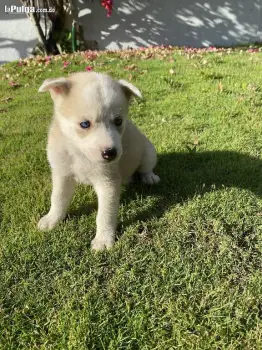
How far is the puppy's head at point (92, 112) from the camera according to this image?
2391mm

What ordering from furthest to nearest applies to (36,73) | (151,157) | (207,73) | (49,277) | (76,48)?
(76,48), (36,73), (207,73), (151,157), (49,277)

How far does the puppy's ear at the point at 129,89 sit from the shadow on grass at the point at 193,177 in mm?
1002

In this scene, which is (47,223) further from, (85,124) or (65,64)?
(65,64)

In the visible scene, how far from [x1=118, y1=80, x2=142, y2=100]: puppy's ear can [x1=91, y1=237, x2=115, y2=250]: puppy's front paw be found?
1057 millimetres

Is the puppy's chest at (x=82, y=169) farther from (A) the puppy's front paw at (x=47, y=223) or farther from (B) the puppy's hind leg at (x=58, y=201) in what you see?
(A) the puppy's front paw at (x=47, y=223)

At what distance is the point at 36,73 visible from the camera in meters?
7.38

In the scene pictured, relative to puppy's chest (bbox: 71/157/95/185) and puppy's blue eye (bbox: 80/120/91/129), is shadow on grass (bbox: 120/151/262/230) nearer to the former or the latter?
puppy's chest (bbox: 71/157/95/185)

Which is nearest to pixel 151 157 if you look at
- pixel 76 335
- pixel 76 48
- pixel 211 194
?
pixel 211 194

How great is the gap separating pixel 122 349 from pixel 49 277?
2.34 feet

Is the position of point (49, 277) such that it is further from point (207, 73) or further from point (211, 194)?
point (207, 73)

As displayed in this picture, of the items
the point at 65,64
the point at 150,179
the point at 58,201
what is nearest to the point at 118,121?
the point at 58,201

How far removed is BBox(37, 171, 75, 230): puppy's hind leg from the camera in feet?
9.64

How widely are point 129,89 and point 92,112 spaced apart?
461mm

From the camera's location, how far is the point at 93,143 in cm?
241
